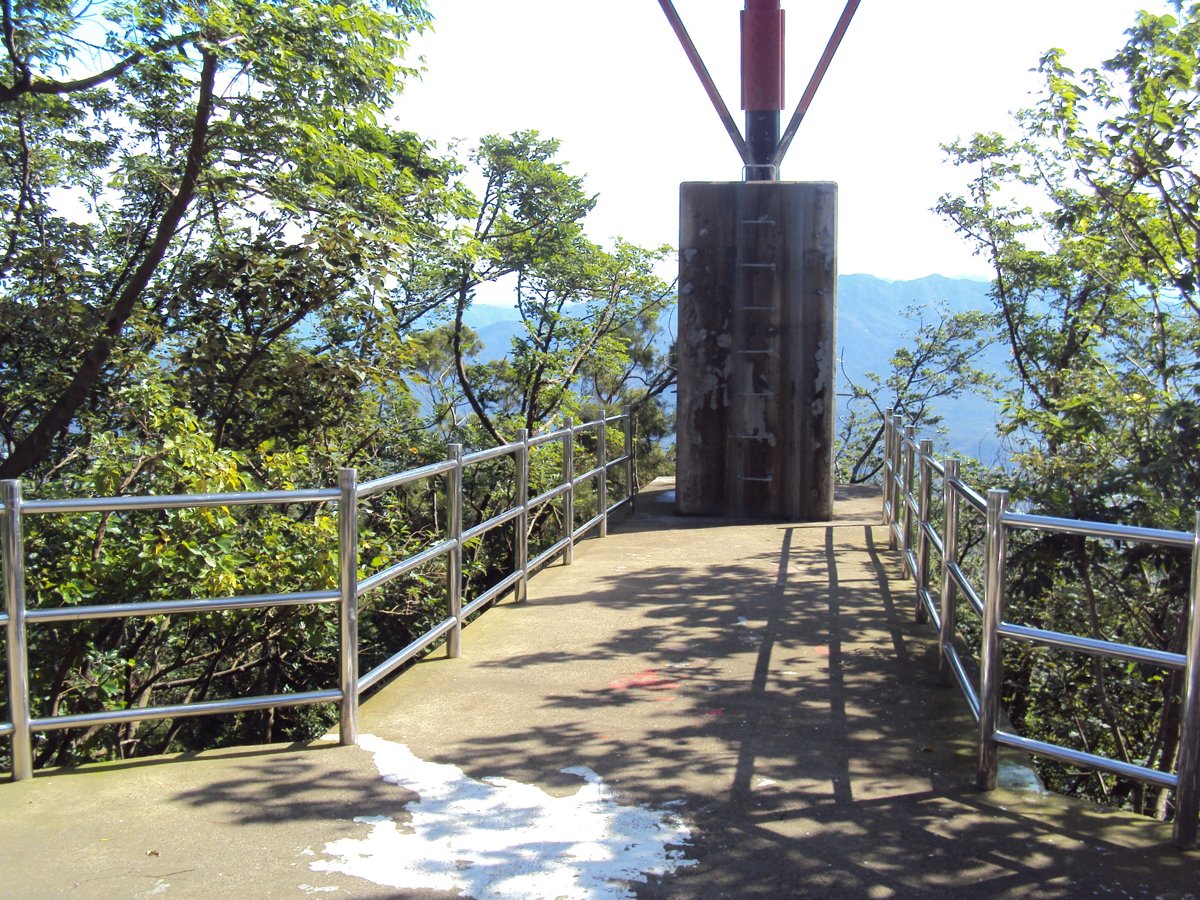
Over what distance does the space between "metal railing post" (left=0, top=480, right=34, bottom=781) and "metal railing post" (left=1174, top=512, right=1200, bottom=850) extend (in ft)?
13.3

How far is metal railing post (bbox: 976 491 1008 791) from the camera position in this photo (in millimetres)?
4113

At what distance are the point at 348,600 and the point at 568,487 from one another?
12.8 ft

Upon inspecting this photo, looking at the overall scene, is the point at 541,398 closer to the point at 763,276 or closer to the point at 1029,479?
the point at 763,276

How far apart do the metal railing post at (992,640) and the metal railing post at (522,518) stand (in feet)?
11.4

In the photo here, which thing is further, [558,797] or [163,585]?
[163,585]

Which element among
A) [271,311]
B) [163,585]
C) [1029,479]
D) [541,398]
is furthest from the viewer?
[541,398]

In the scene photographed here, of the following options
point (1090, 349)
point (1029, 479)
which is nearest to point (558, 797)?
point (1029, 479)

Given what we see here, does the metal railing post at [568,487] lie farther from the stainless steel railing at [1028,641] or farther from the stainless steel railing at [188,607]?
the stainless steel railing at [1028,641]

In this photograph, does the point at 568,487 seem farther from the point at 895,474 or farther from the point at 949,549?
the point at 949,549

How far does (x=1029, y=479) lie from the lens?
335 inches

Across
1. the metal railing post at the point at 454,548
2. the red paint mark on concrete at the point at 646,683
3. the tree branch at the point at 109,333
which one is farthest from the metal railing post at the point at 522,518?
the tree branch at the point at 109,333

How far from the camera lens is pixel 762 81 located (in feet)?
38.4

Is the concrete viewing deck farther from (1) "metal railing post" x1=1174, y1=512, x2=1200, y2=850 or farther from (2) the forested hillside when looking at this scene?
(2) the forested hillside

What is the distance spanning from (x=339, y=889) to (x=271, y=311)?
24.2 ft
